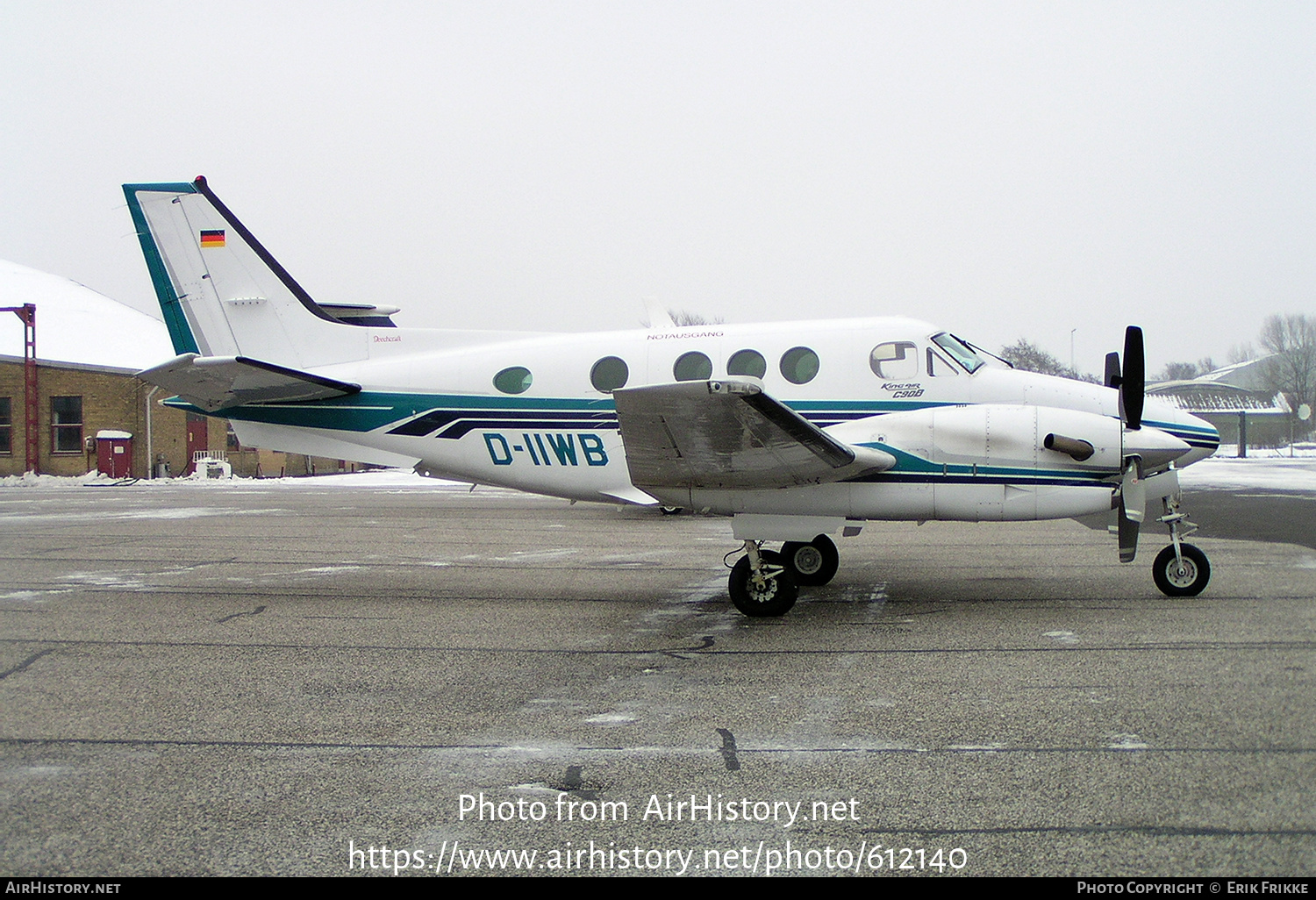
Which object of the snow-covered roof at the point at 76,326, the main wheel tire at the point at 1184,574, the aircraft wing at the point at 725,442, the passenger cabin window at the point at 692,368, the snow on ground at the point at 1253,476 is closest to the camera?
the aircraft wing at the point at 725,442

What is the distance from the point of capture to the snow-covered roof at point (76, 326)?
4894 cm

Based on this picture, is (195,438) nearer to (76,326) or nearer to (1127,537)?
(76,326)

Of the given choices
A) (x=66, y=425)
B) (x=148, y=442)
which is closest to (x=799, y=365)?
(x=148, y=442)

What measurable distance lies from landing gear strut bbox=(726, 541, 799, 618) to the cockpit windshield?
287 cm

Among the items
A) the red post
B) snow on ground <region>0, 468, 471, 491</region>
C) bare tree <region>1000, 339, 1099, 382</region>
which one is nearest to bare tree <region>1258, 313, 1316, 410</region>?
bare tree <region>1000, 339, 1099, 382</region>

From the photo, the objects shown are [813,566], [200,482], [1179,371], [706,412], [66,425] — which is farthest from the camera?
[1179,371]

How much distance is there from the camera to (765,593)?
842 centimetres

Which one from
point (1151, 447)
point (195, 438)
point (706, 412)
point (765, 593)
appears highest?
point (195, 438)

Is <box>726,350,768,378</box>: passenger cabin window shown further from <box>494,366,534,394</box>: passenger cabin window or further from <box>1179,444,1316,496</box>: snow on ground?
<box>1179,444,1316,496</box>: snow on ground

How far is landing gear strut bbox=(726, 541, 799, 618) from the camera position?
8.38 meters

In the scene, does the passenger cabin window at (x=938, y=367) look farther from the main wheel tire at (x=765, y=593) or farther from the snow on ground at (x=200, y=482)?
the snow on ground at (x=200, y=482)

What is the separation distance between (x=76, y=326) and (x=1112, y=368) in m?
63.0

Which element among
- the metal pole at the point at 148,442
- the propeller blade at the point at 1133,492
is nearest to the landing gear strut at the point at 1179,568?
the propeller blade at the point at 1133,492

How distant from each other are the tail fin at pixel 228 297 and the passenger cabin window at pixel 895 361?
246 inches
